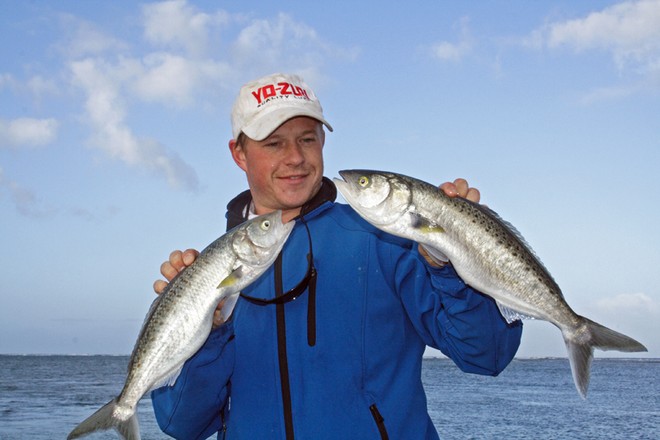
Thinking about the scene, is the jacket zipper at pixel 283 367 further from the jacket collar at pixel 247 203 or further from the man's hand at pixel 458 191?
the man's hand at pixel 458 191

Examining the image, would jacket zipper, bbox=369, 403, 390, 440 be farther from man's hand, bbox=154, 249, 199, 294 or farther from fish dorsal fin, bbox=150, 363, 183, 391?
man's hand, bbox=154, 249, 199, 294

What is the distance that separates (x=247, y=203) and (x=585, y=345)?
2.42 m

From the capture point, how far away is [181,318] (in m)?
3.96

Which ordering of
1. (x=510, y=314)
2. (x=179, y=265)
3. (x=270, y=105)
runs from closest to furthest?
(x=510, y=314) → (x=179, y=265) → (x=270, y=105)

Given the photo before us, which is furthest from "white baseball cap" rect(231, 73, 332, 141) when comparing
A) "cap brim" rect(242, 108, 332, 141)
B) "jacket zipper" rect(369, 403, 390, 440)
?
"jacket zipper" rect(369, 403, 390, 440)

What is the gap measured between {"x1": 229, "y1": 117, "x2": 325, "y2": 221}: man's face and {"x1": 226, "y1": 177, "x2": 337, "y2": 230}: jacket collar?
0.05 meters

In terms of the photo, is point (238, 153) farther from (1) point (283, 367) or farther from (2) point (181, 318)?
(1) point (283, 367)

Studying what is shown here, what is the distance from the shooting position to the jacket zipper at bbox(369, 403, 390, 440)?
3.97m

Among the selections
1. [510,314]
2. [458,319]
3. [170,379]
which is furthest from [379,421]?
[170,379]

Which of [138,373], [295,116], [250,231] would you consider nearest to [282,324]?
[250,231]

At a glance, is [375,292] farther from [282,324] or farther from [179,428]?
[179,428]

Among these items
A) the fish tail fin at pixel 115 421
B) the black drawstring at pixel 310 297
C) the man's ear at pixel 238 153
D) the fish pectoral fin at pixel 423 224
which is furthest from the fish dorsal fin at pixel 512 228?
the fish tail fin at pixel 115 421

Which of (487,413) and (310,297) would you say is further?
(487,413)

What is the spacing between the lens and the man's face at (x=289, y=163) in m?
4.59
